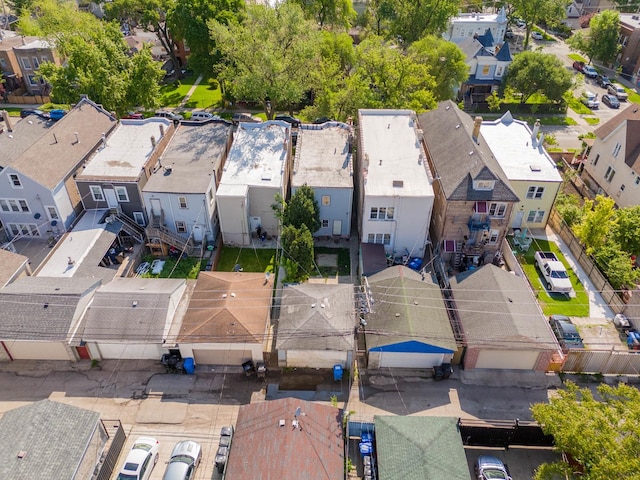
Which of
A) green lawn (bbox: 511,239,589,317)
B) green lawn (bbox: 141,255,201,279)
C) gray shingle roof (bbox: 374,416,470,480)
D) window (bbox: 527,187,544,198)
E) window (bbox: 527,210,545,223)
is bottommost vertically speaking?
green lawn (bbox: 511,239,589,317)

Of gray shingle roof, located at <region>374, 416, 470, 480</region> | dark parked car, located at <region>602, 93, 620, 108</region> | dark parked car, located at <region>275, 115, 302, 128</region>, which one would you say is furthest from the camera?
dark parked car, located at <region>602, 93, 620, 108</region>

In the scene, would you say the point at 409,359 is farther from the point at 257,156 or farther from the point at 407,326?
the point at 257,156

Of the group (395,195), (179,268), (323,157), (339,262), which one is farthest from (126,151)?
(395,195)

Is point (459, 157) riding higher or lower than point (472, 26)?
higher

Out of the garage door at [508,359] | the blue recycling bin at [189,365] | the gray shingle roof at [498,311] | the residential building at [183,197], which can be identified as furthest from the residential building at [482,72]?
the blue recycling bin at [189,365]

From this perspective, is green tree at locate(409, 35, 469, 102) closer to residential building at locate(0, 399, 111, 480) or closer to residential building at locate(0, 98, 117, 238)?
residential building at locate(0, 98, 117, 238)

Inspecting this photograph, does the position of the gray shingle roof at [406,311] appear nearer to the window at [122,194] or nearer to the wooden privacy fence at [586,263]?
the wooden privacy fence at [586,263]

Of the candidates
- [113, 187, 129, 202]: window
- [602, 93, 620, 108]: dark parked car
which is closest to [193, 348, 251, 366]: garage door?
[113, 187, 129, 202]: window
